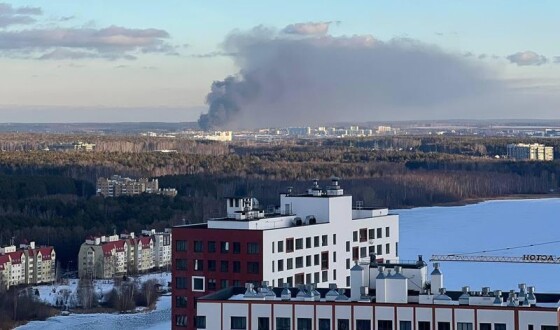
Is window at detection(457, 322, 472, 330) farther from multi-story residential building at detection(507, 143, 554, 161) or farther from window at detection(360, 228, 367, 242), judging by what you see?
multi-story residential building at detection(507, 143, 554, 161)

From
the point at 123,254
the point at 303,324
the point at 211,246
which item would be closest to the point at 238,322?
the point at 303,324

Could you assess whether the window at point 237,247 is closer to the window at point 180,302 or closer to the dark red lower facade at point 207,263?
the dark red lower facade at point 207,263

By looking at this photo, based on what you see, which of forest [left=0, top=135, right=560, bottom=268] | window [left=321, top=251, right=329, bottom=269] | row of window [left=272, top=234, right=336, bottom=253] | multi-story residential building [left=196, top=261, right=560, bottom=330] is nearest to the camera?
multi-story residential building [left=196, top=261, right=560, bottom=330]

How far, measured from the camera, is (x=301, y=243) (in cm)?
1281

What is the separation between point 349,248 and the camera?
13633 mm

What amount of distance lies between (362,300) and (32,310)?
12.6 metres

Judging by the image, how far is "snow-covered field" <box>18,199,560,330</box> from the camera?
19.9 metres

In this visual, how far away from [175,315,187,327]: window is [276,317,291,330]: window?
9.80ft

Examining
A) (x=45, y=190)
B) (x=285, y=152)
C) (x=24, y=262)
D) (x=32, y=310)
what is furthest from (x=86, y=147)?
(x=32, y=310)

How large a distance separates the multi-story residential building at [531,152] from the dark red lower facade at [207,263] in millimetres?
58534

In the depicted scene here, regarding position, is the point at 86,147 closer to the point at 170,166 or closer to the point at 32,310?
the point at 170,166

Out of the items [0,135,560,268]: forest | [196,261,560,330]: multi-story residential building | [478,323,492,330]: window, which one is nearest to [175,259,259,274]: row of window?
[196,261,560,330]: multi-story residential building

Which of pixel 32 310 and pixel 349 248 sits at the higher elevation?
pixel 349 248

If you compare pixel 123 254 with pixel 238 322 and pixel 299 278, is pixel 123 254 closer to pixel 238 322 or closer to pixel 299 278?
pixel 299 278
